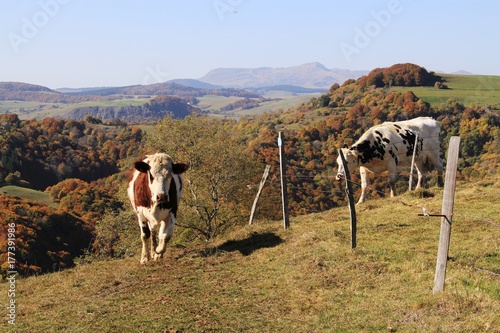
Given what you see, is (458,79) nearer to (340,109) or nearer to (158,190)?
(340,109)

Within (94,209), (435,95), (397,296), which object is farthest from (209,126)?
(435,95)

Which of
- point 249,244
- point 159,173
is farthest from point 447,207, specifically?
point 249,244

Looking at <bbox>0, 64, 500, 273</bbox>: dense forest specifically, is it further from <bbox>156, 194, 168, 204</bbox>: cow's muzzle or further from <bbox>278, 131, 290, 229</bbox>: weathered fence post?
<bbox>156, 194, 168, 204</bbox>: cow's muzzle

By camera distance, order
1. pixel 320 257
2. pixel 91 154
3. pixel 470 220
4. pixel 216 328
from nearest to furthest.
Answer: pixel 216 328, pixel 320 257, pixel 470 220, pixel 91 154

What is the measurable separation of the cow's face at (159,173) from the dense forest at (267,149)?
19369mm

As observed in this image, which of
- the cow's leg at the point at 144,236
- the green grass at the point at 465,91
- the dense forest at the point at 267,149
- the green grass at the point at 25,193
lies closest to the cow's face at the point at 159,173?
the cow's leg at the point at 144,236

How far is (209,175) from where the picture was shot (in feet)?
102

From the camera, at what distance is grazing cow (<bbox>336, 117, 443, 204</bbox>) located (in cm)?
2078

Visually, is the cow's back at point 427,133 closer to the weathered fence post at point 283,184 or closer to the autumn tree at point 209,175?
the weathered fence post at point 283,184

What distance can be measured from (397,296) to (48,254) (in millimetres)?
47044

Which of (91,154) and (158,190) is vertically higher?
(158,190)

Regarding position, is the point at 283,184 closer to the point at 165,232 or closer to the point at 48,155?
the point at 165,232

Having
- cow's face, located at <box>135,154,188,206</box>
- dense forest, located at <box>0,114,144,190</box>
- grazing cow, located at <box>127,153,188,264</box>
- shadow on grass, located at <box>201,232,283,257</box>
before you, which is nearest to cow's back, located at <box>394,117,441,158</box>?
shadow on grass, located at <box>201,232,283,257</box>

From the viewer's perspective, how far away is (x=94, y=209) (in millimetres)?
67875
